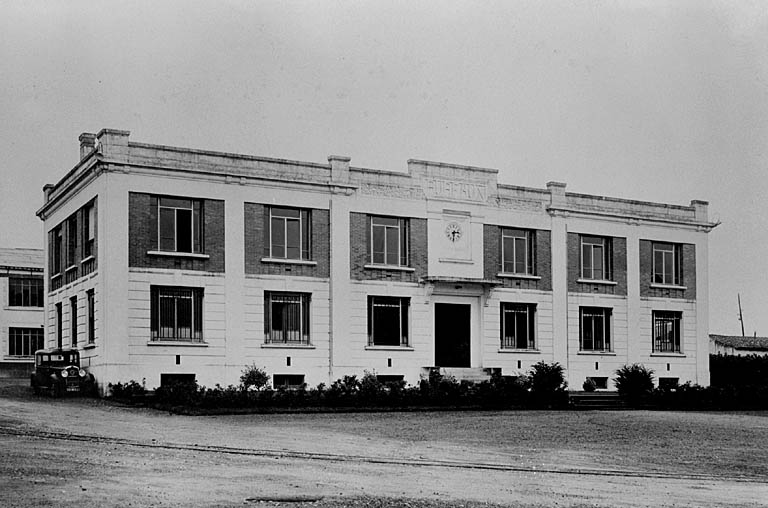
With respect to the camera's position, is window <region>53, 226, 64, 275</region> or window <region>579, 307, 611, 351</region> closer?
window <region>53, 226, 64, 275</region>

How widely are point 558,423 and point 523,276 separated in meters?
16.0

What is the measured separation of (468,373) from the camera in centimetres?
4144

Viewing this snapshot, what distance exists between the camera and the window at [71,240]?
3938 centimetres

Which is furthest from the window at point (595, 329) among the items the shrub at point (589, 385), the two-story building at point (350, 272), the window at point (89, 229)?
the window at point (89, 229)

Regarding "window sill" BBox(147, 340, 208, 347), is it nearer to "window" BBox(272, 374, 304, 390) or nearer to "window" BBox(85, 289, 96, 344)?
"window" BBox(85, 289, 96, 344)

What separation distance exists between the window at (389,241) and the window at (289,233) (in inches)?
108

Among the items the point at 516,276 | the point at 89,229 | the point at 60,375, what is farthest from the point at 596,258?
the point at 60,375

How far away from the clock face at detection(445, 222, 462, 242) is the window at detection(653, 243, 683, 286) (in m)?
10.7

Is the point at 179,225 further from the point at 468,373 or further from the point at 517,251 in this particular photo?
the point at 517,251

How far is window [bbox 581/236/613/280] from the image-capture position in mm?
45750

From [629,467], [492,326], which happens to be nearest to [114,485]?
[629,467]

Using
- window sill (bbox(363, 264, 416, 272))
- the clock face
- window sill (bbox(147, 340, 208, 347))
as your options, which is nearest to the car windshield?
window sill (bbox(147, 340, 208, 347))

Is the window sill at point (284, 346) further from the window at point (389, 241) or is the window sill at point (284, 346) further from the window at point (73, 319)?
the window at point (73, 319)

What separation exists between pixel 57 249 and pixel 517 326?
18747mm
